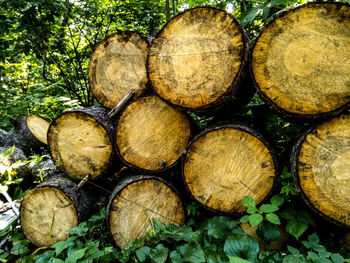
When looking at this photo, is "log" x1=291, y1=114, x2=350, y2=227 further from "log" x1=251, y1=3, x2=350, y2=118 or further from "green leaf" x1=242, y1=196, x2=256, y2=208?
"green leaf" x1=242, y1=196, x2=256, y2=208

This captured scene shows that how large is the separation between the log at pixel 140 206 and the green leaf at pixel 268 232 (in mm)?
558

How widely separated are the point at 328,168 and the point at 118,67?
1673 millimetres

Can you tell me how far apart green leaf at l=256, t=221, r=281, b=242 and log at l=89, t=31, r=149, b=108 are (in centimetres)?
135

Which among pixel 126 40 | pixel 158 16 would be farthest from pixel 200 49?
pixel 158 16

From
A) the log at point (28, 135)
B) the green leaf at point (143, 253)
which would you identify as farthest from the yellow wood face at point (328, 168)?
the log at point (28, 135)

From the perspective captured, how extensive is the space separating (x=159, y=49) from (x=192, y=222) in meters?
1.24

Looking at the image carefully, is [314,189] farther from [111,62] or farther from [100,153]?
[111,62]

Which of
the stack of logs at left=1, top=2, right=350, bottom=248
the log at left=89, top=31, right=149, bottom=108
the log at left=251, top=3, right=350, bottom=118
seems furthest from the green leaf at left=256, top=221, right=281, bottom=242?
the log at left=89, top=31, right=149, bottom=108

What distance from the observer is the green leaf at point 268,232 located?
1249 millimetres

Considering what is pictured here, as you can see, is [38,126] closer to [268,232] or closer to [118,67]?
[118,67]

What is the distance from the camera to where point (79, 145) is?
177cm

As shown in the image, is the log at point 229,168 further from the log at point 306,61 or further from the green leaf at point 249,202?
the log at point 306,61

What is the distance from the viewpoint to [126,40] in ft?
5.85

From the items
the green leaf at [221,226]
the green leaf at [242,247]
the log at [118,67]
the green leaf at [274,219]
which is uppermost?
the log at [118,67]
